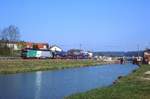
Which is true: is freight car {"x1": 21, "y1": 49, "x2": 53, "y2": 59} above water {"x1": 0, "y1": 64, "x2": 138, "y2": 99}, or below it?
above

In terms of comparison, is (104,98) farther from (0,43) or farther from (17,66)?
(0,43)

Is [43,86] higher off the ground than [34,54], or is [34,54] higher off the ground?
[34,54]

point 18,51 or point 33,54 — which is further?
point 18,51

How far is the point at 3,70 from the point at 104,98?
4972 centimetres

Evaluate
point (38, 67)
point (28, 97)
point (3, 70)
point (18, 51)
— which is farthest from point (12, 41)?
point (28, 97)

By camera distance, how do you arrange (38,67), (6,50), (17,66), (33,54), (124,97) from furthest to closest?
1. (33,54)
2. (6,50)
3. (38,67)
4. (17,66)
5. (124,97)

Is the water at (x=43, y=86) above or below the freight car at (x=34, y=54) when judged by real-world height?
below

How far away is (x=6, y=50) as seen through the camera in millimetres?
128875

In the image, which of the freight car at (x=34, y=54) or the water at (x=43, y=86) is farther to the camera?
the freight car at (x=34, y=54)

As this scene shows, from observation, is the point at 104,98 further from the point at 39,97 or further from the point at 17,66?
the point at 17,66

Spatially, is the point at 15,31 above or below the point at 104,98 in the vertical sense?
above

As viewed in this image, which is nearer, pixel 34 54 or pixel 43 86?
pixel 43 86

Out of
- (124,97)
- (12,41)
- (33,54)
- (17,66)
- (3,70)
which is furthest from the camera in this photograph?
(12,41)

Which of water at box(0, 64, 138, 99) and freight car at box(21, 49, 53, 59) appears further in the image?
freight car at box(21, 49, 53, 59)
